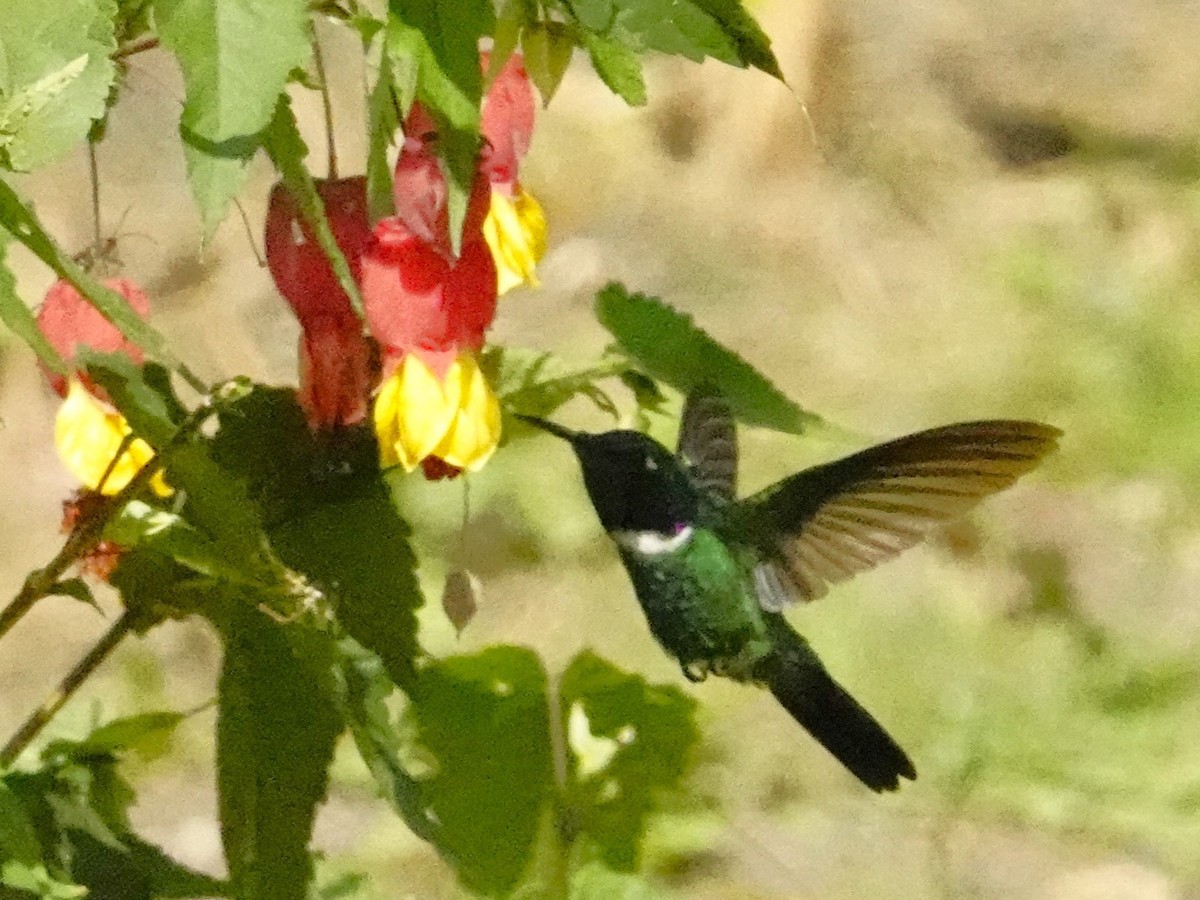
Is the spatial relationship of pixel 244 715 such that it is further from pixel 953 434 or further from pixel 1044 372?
pixel 1044 372

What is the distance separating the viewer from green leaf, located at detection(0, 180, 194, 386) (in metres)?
0.31

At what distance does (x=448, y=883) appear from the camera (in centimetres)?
125

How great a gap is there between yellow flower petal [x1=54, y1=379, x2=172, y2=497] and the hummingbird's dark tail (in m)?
0.38

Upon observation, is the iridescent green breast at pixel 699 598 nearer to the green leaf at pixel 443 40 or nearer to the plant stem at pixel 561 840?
the plant stem at pixel 561 840

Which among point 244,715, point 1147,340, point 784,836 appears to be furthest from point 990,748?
point 244,715

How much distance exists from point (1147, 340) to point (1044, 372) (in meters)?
0.14

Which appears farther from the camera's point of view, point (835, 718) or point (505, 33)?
point (835, 718)

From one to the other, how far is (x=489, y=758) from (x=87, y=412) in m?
0.39

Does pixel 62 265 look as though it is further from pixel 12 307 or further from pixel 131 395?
pixel 131 395

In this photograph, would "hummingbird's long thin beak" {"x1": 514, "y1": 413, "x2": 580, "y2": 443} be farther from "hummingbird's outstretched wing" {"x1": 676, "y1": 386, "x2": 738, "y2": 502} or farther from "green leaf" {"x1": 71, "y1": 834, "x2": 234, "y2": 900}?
"green leaf" {"x1": 71, "y1": 834, "x2": 234, "y2": 900}

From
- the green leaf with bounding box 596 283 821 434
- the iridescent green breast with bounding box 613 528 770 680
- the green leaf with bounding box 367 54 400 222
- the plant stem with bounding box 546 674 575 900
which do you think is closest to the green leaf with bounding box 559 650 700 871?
the plant stem with bounding box 546 674 575 900

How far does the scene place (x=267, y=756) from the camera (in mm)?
566

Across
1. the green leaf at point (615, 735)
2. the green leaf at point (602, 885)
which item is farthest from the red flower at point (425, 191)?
the green leaf at point (602, 885)

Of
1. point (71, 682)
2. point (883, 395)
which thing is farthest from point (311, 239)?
point (883, 395)
